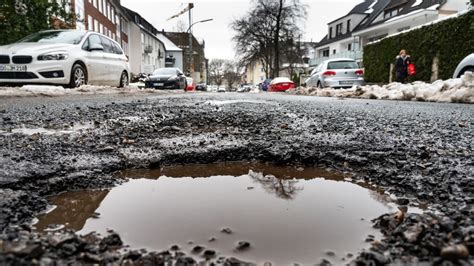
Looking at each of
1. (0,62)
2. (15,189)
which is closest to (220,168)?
(15,189)

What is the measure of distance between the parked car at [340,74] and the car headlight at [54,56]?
10.1m

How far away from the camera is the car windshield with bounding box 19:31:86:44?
29.6 feet

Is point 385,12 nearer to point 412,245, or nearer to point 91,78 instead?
point 91,78

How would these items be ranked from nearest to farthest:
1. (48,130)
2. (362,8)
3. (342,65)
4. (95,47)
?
(48,130)
(95,47)
(342,65)
(362,8)

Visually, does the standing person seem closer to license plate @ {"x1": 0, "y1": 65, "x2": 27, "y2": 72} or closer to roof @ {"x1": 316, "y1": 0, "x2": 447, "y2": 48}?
license plate @ {"x1": 0, "y1": 65, "x2": 27, "y2": 72}

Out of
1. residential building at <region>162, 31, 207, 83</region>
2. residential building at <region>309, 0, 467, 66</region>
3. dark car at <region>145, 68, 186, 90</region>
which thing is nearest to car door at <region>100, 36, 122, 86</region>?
dark car at <region>145, 68, 186, 90</region>

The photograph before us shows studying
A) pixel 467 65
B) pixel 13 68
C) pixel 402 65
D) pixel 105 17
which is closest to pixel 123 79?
pixel 13 68

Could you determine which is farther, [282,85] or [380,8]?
[380,8]

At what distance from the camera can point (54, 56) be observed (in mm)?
8352

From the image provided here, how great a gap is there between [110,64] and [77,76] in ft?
6.24

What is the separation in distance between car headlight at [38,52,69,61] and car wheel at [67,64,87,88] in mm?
500

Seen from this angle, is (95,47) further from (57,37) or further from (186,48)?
(186,48)

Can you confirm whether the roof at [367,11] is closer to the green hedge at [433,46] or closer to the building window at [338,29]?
the building window at [338,29]

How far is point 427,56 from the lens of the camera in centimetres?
1466
